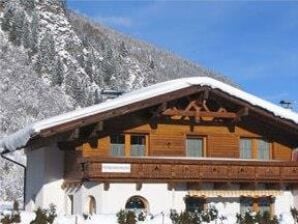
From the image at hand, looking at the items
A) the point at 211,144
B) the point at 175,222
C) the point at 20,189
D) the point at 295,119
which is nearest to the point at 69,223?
the point at 175,222

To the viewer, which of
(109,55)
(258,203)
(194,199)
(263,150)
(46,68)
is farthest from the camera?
(109,55)

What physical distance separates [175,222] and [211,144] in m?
8.77

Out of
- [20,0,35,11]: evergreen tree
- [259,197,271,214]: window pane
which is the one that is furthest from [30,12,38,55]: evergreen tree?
[259,197,271,214]: window pane

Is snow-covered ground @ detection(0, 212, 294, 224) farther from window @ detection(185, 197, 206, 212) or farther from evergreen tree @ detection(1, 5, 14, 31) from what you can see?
evergreen tree @ detection(1, 5, 14, 31)

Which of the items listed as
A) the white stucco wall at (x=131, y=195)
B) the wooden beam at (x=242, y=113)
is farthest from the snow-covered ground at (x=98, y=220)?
the wooden beam at (x=242, y=113)

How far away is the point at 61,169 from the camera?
24.4m

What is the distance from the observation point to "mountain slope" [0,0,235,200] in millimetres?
67375

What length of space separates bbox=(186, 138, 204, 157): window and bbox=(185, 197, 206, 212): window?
1752mm

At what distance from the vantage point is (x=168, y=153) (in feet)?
80.5

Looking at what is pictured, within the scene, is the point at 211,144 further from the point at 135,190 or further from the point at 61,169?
the point at 61,169

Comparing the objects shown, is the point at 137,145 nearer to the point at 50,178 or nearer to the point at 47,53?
the point at 50,178

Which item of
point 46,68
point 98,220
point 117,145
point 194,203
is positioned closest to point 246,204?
point 194,203

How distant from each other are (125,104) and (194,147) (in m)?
3.95

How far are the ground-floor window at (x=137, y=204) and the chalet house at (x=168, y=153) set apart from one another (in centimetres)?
3
